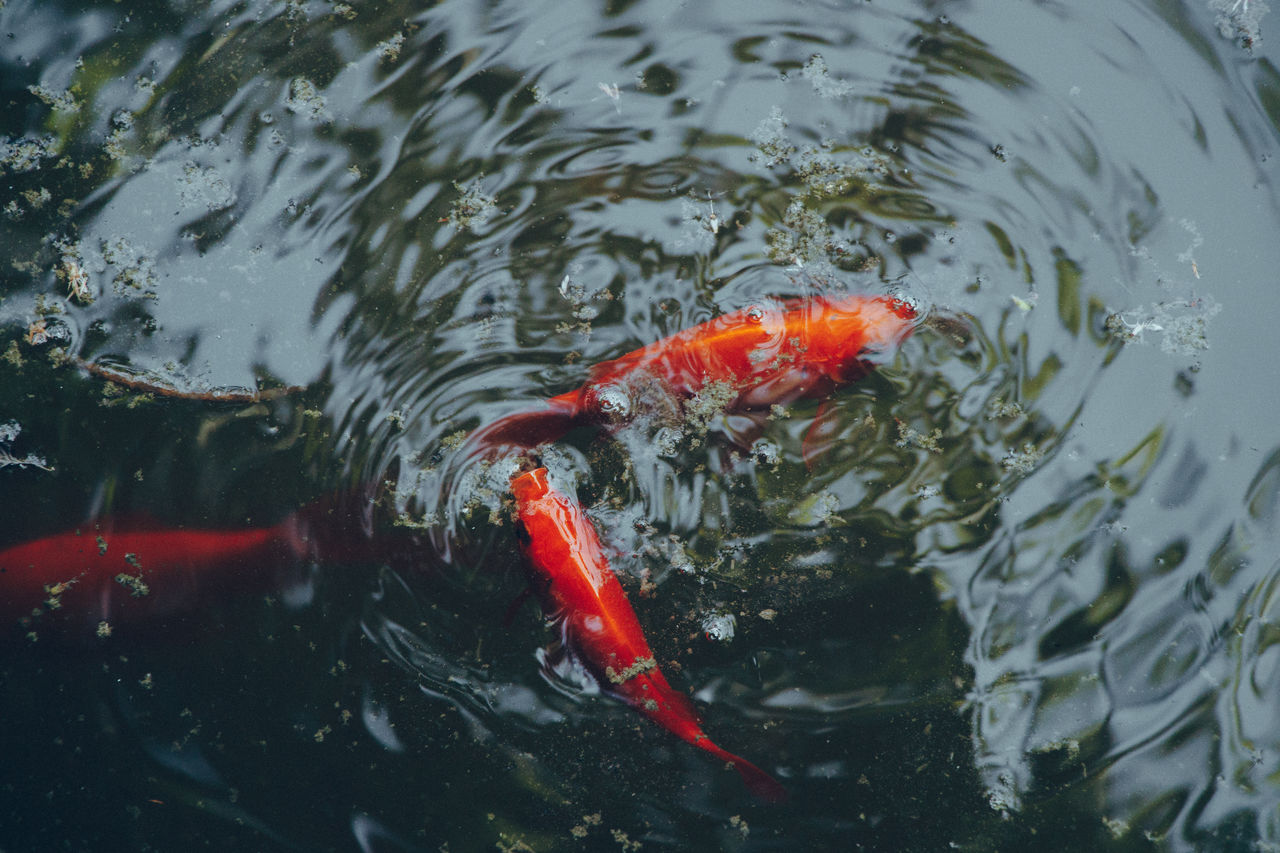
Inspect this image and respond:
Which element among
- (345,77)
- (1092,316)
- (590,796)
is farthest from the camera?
(345,77)

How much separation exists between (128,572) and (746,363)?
2.79 meters

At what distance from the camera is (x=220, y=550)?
3.33 meters

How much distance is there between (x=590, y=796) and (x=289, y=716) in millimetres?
1309

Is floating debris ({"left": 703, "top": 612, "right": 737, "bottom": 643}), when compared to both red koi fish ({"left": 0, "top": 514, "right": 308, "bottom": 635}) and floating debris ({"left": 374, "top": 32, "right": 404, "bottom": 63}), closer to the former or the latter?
red koi fish ({"left": 0, "top": 514, "right": 308, "bottom": 635})

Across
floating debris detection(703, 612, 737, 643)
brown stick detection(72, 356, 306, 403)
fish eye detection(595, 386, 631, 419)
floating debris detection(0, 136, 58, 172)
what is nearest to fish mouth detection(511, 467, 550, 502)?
fish eye detection(595, 386, 631, 419)

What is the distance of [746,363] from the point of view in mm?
3303

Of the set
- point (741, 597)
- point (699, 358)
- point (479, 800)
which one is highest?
point (699, 358)

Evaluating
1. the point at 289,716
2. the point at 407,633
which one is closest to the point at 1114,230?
the point at 407,633

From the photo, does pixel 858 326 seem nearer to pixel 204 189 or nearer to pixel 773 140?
pixel 773 140

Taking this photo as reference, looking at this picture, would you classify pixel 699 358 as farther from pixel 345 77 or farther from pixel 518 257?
pixel 345 77

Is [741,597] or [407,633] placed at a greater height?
[741,597]

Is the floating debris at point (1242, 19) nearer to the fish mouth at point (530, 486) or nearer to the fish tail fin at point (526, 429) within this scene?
the fish tail fin at point (526, 429)

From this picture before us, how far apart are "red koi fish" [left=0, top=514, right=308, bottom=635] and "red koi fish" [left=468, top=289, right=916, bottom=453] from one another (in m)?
1.06

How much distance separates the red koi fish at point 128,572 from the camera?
3.30 metres
